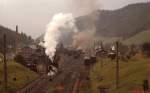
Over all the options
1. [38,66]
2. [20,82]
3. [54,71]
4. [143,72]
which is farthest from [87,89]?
[38,66]

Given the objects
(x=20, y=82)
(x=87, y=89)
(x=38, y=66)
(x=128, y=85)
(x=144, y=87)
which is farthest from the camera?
(x=38, y=66)

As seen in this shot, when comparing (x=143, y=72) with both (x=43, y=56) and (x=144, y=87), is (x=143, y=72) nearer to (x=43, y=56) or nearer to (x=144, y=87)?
(x=144, y=87)

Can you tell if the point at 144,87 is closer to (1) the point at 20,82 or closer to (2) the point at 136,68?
(2) the point at 136,68

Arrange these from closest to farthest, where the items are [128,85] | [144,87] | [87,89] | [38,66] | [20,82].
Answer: [144,87]
[128,85]
[87,89]
[20,82]
[38,66]

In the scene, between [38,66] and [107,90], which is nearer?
[107,90]

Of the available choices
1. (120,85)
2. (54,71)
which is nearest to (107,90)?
(120,85)

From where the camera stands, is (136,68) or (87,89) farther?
(136,68)

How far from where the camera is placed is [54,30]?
430 feet

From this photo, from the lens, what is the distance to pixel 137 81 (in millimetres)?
68875

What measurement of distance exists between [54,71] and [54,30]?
2323cm

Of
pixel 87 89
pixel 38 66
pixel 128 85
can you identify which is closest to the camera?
pixel 128 85

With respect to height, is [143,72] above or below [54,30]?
below

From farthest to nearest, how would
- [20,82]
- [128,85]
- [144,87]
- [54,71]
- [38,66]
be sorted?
[38,66], [54,71], [20,82], [128,85], [144,87]

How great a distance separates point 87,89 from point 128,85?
8.88m
